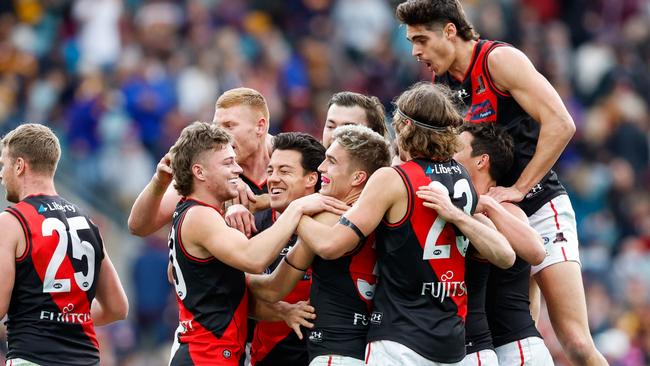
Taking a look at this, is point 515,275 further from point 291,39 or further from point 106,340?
point 291,39

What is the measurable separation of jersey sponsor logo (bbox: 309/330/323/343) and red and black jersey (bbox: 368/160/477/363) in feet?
1.09

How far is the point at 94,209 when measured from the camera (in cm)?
1614

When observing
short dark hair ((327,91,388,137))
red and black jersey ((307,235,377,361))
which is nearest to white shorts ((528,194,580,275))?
short dark hair ((327,91,388,137))

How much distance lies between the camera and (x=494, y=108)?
836 cm

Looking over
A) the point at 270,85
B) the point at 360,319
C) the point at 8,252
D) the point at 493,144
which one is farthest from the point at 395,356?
the point at 270,85

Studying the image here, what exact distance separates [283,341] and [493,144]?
6.58 feet

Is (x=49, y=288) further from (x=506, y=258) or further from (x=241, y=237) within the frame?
(x=506, y=258)

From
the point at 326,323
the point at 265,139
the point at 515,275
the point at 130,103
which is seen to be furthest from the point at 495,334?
the point at 130,103

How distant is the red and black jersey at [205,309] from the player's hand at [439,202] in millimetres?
1418

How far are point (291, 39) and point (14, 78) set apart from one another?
4.87 m

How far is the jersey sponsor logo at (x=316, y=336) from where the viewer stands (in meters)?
7.46

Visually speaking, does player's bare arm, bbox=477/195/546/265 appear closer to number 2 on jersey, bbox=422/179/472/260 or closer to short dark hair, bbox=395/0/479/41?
number 2 on jersey, bbox=422/179/472/260

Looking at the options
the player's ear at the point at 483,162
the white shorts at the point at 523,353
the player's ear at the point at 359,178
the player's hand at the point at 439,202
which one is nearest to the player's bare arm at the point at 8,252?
the player's ear at the point at 359,178

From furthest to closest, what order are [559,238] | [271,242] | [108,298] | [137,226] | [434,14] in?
[137,226] → [559,238] → [108,298] → [434,14] → [271,242]
